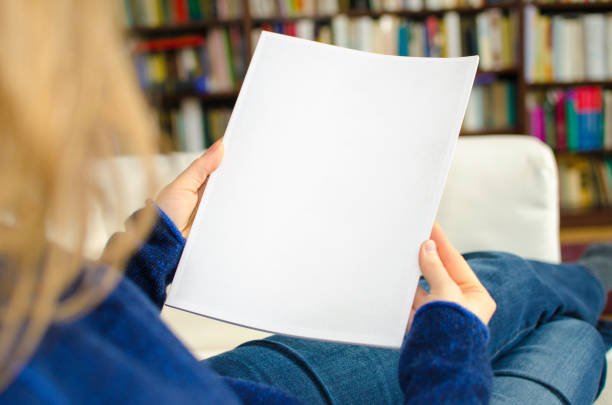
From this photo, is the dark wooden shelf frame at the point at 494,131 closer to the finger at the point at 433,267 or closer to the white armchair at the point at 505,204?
the white armchair at the point at 505,204

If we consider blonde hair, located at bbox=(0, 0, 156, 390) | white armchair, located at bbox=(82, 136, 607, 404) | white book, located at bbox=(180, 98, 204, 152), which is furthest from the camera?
white book, located at bbox=(180, 98, 204, 152)

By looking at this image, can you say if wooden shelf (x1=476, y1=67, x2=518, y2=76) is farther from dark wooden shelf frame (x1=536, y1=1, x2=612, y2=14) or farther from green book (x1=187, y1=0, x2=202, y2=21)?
green book (x1=187, y1=0, x2=202, y2=21)

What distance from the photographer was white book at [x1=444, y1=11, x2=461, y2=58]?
267 cm

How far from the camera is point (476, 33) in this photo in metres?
2.70

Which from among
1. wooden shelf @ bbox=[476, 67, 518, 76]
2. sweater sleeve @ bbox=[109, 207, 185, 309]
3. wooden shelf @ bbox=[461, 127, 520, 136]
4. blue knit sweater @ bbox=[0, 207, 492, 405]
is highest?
blue knit sweater @ bbox=[0, 207, 492, 405]

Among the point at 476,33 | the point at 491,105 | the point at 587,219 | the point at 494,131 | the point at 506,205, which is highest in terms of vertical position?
the point at 476,33

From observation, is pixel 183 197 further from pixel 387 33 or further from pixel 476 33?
pixel 476 33

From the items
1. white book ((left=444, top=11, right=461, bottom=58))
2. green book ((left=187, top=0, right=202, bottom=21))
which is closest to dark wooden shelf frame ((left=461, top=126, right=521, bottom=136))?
white book ((left=444, top=11, right=461, bottom=58))

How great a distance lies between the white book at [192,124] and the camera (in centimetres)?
275

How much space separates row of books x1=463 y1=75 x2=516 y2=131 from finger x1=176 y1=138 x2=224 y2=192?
229 centimetres

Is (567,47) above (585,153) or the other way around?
above

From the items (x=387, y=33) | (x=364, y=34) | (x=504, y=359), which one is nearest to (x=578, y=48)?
(x=387, y=33)

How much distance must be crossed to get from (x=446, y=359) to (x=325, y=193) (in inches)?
9.1

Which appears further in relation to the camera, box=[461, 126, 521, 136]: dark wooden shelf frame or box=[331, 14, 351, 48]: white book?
box=[461, 126, 521, 136]: dark wooden shelf frame
